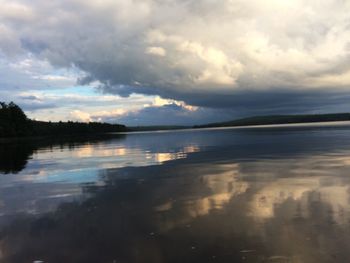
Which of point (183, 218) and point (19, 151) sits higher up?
point (19, 151)

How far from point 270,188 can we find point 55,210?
10747 millimetres

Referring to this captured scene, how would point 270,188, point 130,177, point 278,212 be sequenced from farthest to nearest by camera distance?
point 130,177
point 270,188
point 278,212

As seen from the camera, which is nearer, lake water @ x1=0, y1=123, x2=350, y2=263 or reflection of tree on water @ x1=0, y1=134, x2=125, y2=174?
lake water @ x1=0, y1=123, x2=350, y2=263

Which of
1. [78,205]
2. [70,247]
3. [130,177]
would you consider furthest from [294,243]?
[130,177]

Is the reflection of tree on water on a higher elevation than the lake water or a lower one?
higher

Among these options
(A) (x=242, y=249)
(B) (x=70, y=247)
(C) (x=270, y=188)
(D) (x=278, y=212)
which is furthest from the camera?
(C) (x=270, y=188)

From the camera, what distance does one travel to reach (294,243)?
11312 millimetres

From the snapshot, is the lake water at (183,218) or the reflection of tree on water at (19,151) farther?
the reflection of tree on water at (19,151)

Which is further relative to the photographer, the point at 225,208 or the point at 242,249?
the point at 225,208

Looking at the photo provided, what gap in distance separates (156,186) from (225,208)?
7666 mm

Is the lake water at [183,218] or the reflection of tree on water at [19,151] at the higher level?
the reflection of tree on water at [19,151]

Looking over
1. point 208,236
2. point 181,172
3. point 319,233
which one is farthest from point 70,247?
point 181,172

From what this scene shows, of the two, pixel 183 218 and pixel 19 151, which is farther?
pixel 19 151

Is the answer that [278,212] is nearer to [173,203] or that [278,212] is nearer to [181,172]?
[173,203]
